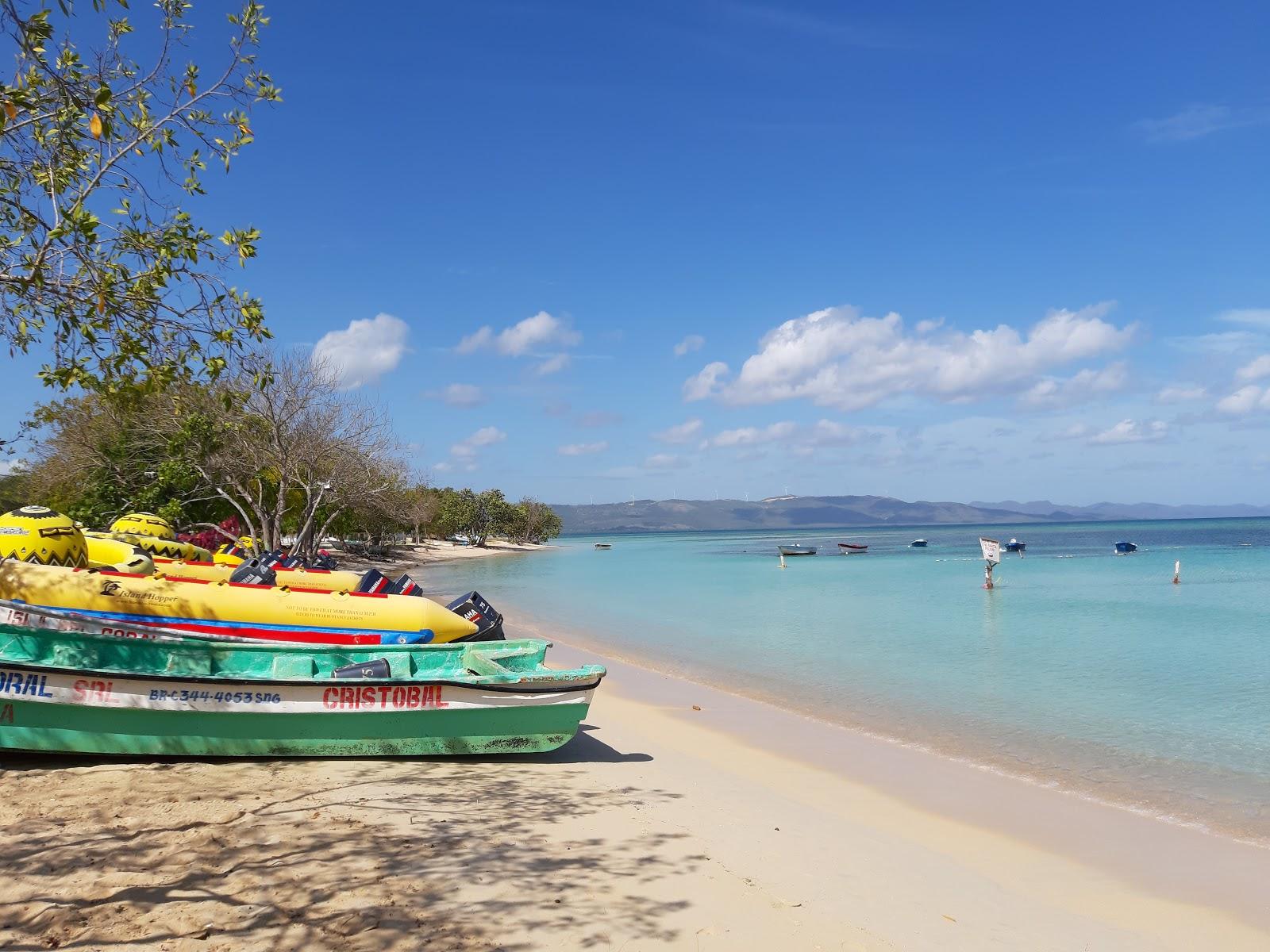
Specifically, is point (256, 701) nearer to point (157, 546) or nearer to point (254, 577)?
point (254, 577)

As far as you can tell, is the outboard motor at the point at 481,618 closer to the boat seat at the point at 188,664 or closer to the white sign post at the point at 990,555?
the boat seat at the point at 188,664

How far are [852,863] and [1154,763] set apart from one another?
5.85 m

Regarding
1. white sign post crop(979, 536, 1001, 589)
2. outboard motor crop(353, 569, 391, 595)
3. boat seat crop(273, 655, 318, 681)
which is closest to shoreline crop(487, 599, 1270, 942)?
outboard motor crop(353, 569, 391, 595)

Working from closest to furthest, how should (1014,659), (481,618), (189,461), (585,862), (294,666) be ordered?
(585,862)
(294,666)
(481,618)
(1014,659)
(189,461)

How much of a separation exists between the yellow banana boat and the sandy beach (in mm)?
6958

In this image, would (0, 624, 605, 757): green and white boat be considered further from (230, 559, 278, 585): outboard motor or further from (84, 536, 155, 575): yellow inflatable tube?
(84, 536, 155, 575): yellow inflatable tube

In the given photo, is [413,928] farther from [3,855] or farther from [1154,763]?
[1154,763]

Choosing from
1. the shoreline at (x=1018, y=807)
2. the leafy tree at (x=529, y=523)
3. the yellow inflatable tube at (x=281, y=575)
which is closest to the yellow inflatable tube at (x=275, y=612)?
the yellow inflatable tube at (x=281, y=575)

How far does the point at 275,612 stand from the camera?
10.8 m

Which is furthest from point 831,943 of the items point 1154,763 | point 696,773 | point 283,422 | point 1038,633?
point 283,422

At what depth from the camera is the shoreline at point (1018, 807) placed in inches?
254

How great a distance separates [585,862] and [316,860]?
1.63 metres

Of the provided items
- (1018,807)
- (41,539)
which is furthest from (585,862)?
(41,539)

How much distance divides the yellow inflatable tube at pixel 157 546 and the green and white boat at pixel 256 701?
8.56 meters
